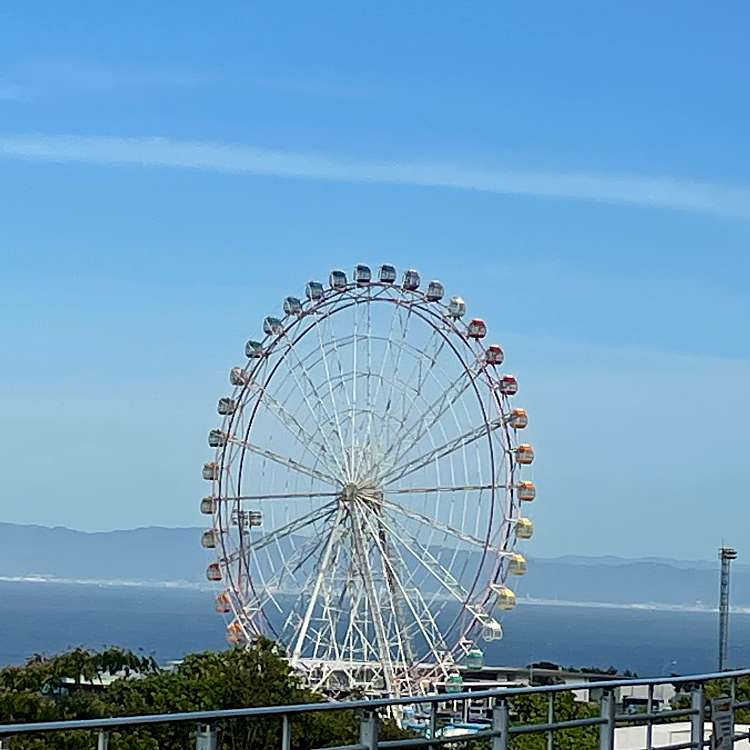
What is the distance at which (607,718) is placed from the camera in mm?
9766

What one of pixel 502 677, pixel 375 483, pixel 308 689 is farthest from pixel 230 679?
pixel 502 677

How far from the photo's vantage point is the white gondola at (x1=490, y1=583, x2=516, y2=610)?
1425 inches

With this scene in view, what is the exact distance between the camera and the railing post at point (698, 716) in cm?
1081

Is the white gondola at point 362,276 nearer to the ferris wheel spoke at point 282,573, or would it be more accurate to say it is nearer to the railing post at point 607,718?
the ferris wheel spoke at point 282,573

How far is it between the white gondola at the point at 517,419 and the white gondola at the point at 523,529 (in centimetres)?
196

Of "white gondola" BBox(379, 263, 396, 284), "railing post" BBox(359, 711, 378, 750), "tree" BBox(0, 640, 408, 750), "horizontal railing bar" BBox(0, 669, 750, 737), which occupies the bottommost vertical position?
"tree" BBox(0, 640, 408, 750)

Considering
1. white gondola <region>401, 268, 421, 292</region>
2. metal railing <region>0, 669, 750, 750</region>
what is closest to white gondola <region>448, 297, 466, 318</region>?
white gondola <region>401, 268, 421, 292</region>

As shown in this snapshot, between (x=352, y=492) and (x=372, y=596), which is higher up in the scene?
(x=352, y=492)

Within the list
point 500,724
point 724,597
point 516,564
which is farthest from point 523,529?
point 500,724

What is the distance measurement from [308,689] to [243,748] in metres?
17.0

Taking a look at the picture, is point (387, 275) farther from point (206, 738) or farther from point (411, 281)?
point (206, 738)

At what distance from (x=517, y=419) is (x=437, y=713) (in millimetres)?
28349

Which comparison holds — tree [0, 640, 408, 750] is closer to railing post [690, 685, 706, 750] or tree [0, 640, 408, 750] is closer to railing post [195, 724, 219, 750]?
railing post [690, 685, 706, 750]

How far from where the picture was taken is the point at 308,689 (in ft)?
121
